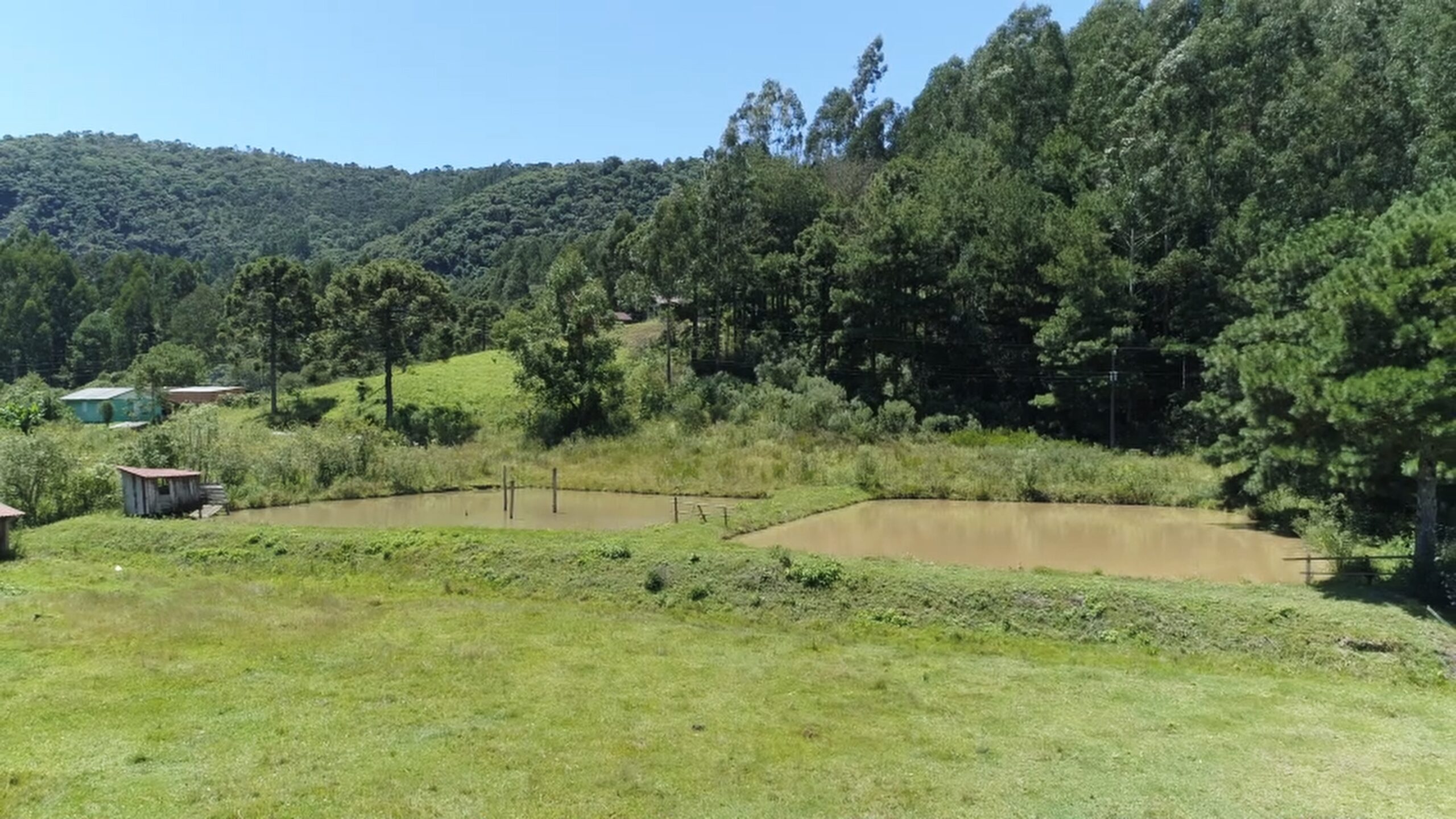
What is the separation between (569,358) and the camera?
164 feet

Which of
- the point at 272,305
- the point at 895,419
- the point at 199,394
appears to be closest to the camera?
the point at 895,419

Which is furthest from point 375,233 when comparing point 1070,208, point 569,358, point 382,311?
point 1070,208

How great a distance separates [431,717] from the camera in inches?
557

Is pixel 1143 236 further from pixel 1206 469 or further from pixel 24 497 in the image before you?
pixel 24 497

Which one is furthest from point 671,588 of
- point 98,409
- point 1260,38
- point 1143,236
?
point 98,409

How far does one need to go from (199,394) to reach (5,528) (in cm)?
4769

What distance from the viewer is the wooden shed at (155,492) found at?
1212 inches

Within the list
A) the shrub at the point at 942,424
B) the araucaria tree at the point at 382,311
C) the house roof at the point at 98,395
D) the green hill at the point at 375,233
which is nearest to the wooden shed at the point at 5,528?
the araucaria tree at the point at 382,311

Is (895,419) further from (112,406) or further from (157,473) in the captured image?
(112,406)

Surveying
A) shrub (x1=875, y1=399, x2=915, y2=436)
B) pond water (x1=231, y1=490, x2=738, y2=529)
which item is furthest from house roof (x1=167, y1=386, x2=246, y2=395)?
shrub (x1=875, y1=399, x2=915, y2=436)

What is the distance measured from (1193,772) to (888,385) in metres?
41.7

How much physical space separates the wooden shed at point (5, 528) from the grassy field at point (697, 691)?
1211mm

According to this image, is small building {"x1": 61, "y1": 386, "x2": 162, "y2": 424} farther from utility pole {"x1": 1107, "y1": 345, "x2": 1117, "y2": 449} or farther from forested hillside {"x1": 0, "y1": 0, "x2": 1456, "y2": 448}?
utility pole {"x1": 1107, "y1": 345, "x2": 1117, "y2": 449}

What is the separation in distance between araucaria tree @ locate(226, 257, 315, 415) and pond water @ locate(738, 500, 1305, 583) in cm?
4437
